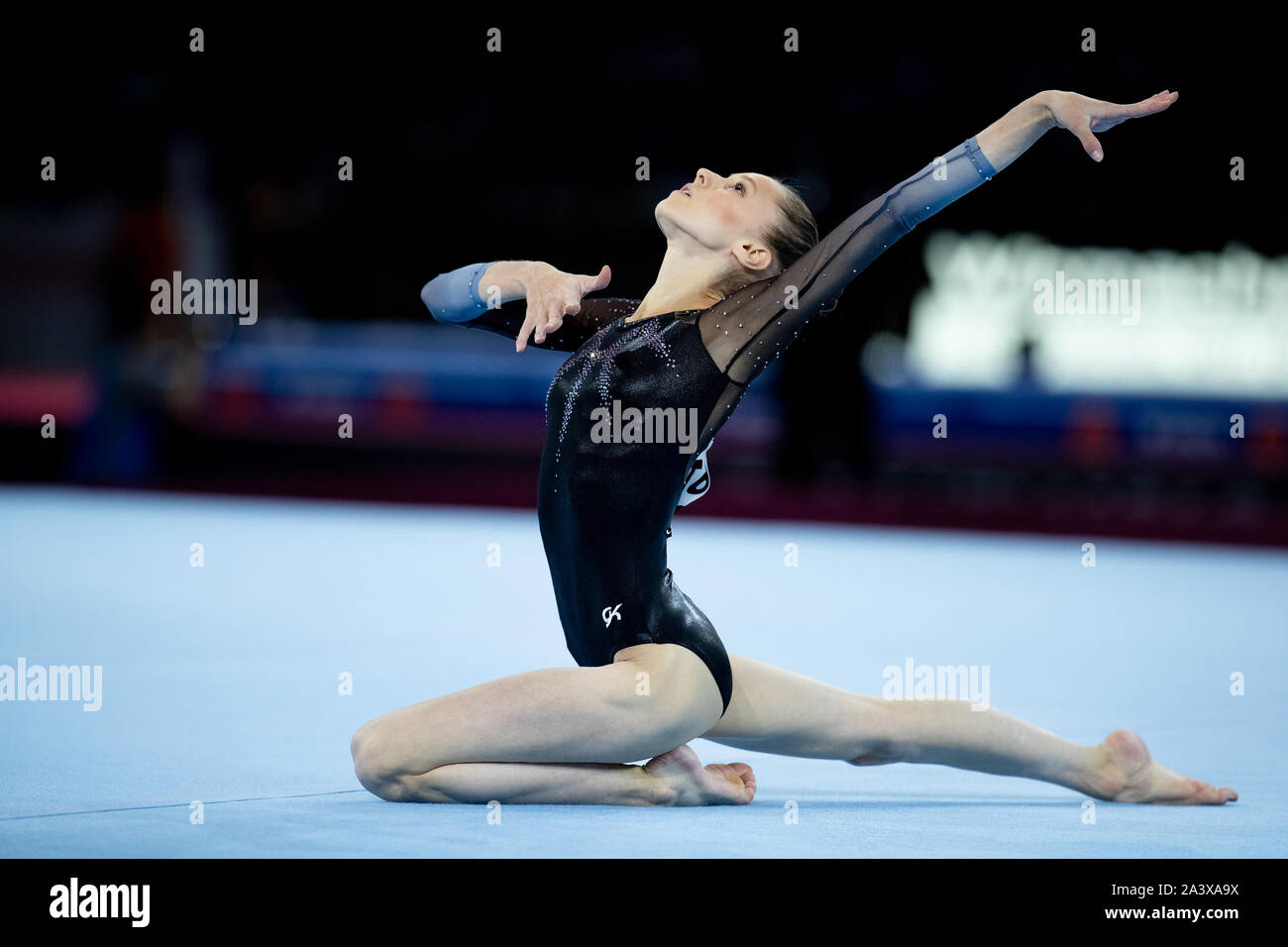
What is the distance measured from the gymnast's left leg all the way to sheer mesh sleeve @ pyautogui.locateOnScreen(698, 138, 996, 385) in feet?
2.04

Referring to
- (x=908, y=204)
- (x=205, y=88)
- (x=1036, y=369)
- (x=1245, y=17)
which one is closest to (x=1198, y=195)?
(x=1245, y=17)

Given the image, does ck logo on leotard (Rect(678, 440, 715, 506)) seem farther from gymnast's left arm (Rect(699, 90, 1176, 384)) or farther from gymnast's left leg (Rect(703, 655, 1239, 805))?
gymnast's left leg (Rect(703, 655, 1239, 805))

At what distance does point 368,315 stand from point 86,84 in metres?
3.78

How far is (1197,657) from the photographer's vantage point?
205 inches

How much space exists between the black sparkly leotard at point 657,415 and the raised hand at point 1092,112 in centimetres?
16

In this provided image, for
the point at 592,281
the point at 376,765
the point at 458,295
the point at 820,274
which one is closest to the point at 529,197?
the point at 458,295

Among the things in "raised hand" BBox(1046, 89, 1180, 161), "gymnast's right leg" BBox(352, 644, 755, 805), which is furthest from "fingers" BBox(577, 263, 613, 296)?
"raised hand" BBox(1046, 89, 1180, 161)

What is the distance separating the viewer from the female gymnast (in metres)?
2.69

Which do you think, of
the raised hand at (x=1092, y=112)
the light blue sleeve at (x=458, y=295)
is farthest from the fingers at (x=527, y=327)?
the raised hand at (x=1092, y=112)

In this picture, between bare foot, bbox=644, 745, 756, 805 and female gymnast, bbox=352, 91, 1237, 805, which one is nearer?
female gymnast, bbox=352, 91, 1237, 805

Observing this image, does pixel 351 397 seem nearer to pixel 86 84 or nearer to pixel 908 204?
pixel 86 84

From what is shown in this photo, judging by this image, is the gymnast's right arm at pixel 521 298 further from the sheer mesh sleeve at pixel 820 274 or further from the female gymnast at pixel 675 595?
the sheer mesh sleeve at pixel 820 274

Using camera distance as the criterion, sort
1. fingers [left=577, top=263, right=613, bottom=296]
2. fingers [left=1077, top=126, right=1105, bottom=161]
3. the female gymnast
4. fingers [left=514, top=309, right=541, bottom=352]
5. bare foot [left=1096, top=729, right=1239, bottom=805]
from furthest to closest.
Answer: bare foot [left=1096, top=729, right=1239, bottom=805], fingers [left=577, top=263, right=613, bottom=296], fingers [left=514, top=309, right=541, bottom=352], the female gymnast, fingers [left=1077, top=126, right=1105, bottom=161]

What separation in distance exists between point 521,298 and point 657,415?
499 mm
